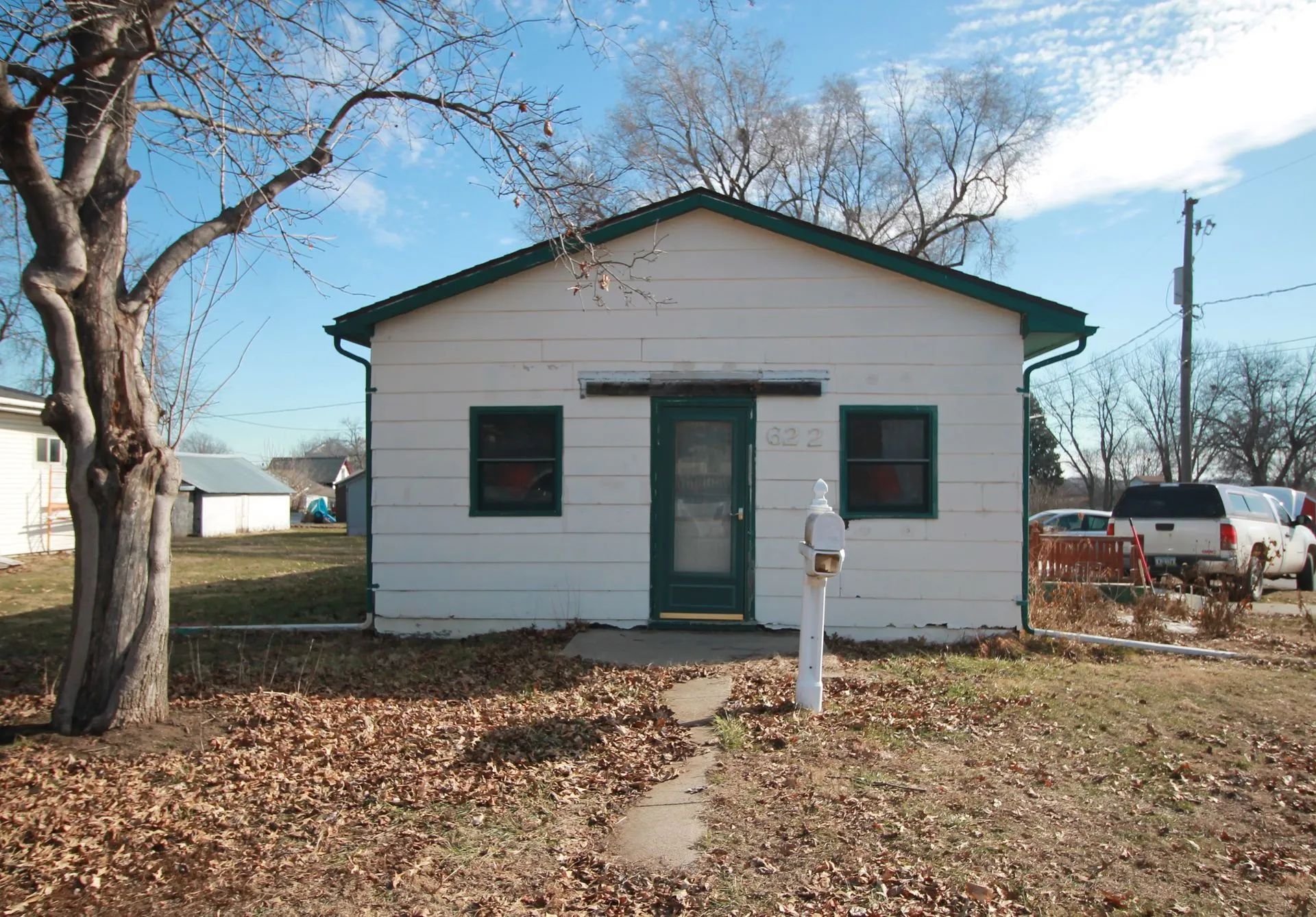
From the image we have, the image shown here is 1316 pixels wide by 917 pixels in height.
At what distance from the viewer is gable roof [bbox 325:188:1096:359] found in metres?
8.75

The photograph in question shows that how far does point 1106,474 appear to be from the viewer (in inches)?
2206

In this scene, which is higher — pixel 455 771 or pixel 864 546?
pixel 864 546

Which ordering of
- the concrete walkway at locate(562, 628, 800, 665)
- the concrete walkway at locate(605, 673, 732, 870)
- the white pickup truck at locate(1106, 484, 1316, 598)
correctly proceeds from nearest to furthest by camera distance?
the concrete walkway at locate(605, 673, 732, 870) < the concrete walkway at locate(562, 628, 800, 665) < the white pickup truck at locate(1106, 484, 1316, 598)

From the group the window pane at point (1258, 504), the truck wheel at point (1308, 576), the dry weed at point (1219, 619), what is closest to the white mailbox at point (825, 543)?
the dry weed at point (1219, 619)

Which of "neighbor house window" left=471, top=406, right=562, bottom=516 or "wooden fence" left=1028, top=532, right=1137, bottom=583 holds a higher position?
"neighbor house window" left=471, top=406, right=562, bottom=516

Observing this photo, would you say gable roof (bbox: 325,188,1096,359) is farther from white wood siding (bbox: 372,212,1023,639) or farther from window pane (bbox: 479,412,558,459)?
window pane (bbox: 479,412,558,459)

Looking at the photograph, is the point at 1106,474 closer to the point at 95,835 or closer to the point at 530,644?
the point at 530,644

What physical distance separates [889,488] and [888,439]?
48 centimetres

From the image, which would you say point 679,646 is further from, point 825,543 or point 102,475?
point 102,475

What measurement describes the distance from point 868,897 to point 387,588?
21.8ft

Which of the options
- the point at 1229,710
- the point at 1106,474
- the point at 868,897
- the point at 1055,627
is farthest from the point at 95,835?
→ the point at 1106,474

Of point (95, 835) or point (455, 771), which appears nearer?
point (95, 835)

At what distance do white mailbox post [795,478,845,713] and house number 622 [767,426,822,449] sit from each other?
2.94 metres

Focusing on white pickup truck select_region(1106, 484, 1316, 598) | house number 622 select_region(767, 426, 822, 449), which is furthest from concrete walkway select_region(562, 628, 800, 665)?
white pickup truck select_region(1106, 484, 1316, 598)
